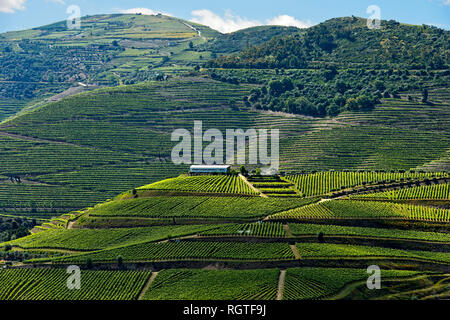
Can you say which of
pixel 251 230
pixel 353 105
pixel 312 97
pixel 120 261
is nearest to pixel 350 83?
pixel 312 97

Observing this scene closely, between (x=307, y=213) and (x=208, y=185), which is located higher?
(x=208, y=185)

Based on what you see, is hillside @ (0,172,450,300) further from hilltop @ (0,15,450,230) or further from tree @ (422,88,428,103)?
tree @ (422,88,428,103)

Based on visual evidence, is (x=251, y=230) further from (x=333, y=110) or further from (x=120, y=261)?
(x=333, y=110)

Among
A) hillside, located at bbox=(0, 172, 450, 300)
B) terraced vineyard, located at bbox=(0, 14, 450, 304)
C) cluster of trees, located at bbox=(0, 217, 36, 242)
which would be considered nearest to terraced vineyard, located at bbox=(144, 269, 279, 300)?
hillside, located at bbox=(0, 172, 450, 300)

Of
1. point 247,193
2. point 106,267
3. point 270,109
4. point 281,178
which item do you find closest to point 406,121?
point 270,109

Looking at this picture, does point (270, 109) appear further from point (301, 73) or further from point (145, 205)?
point (145, 205)

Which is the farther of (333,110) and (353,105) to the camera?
(333,110)

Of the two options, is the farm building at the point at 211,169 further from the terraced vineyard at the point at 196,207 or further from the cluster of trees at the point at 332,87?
the cluster of trees at the point at 332,87

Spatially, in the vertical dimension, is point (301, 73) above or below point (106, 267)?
above
